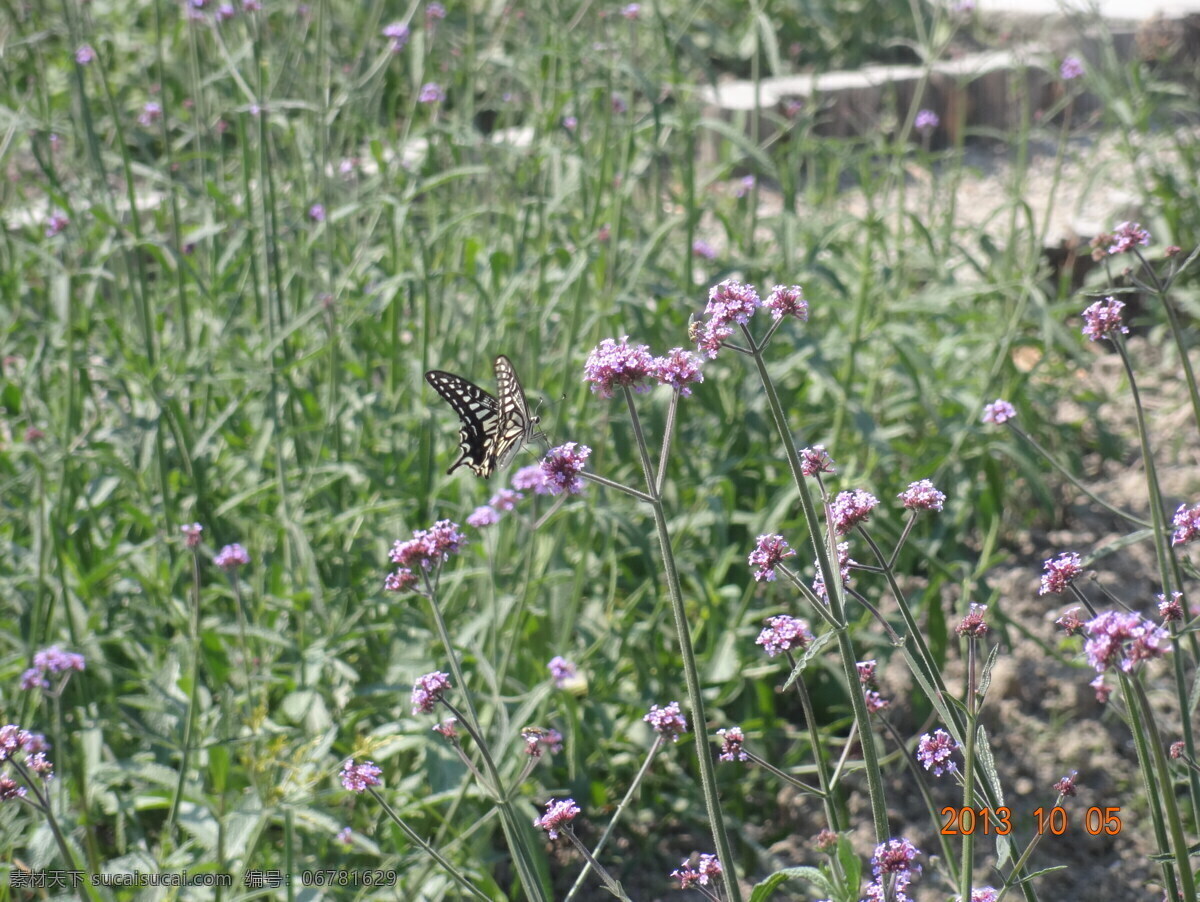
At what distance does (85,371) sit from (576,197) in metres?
1.53

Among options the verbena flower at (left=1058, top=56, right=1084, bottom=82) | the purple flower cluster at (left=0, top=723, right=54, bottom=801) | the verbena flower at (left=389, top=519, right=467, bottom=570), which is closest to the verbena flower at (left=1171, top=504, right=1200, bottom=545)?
the verbena flower at (left=389, top=519, right=467, bottom=570)

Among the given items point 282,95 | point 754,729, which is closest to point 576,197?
point 282,95

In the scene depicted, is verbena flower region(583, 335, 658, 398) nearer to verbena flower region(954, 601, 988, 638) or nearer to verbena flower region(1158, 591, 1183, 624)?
verbena flower region(954, 601, 988, 638)

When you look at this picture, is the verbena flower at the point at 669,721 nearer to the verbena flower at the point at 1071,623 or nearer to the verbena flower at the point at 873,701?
the verbena flower at the point at 873,701

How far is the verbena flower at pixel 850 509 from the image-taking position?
4.42 feet

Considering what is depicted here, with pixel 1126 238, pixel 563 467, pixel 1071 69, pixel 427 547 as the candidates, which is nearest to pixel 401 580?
pixel 427 547

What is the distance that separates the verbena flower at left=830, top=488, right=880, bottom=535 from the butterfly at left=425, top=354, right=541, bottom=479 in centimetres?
71

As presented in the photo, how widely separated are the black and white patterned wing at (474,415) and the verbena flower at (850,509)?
3.21 ft

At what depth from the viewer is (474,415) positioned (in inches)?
90.0

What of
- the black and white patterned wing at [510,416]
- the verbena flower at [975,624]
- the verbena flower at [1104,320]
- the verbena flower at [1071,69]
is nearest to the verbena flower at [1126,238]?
the verbena flower at [1104,320]

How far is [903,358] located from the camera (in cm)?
305

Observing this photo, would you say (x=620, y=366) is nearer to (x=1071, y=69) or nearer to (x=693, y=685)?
(x=693, y=685)

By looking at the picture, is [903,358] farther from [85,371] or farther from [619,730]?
[85,371]

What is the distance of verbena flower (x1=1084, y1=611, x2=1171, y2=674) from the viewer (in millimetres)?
1061
